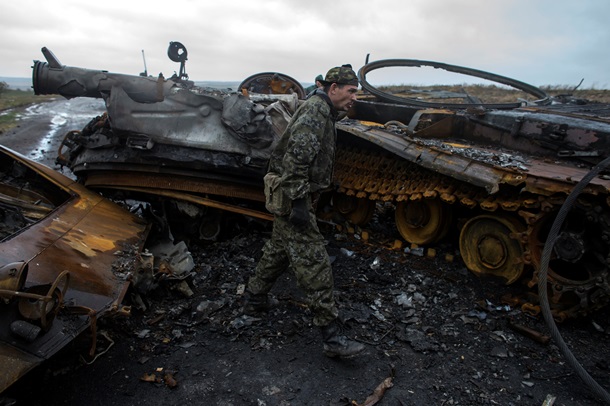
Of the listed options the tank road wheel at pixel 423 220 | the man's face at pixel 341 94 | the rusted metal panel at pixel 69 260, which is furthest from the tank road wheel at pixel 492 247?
the rusted metal panel at pixel 69 260

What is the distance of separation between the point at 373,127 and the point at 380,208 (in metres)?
1.55

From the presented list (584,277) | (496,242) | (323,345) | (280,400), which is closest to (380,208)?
(496,242)

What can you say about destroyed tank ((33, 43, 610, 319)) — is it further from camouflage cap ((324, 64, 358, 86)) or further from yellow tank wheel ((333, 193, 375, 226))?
camouflage cap ((324, 64, 358, 86))

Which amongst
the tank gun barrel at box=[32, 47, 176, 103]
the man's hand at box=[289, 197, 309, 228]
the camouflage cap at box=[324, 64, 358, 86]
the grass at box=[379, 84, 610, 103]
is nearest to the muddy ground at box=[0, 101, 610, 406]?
the man's hand at box=[289, 197, 309, 228]

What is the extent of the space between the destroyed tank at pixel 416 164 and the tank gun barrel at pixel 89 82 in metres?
0.01

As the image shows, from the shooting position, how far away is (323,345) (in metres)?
3.53

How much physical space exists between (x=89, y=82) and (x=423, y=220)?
3.96 meters

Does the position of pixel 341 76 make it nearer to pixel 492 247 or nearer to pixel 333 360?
pixel 333 360

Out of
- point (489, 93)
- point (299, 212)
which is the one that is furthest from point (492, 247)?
point (489, 93)

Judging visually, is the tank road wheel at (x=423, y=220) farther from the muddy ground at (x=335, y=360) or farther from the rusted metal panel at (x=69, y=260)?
the rusted metal panel at (x=69, y=260)

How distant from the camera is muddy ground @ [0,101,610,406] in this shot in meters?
3.07

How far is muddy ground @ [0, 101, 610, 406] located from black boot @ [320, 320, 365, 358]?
10 centimetres

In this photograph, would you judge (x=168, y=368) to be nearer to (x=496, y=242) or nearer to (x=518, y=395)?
(x=518, y=395)

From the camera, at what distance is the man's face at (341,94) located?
132 inches
